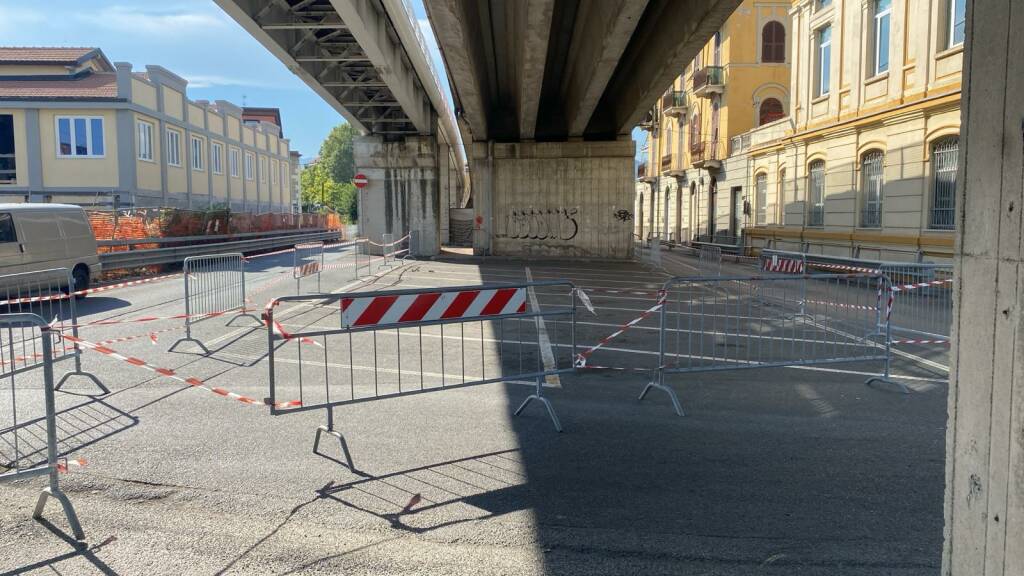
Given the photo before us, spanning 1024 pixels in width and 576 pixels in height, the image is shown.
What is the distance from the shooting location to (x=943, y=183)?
18.1 meters

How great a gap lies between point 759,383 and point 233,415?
5.66 metres

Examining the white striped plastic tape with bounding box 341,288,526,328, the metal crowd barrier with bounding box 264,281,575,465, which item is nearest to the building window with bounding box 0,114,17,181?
the metal crowd barrier with bounding box 264,281,575,465

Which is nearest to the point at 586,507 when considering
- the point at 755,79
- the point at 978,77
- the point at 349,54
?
the point at 978,77

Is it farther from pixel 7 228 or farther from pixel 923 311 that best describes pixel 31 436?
pixel 923 311

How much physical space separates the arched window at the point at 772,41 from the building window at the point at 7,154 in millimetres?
36324

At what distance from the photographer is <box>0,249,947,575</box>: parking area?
153 inches

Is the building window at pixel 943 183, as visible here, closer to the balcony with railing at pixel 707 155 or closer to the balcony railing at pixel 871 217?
the balcony railing at pixel 871 217

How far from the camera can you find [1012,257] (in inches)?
99.5

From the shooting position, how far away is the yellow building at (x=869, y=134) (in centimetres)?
1803

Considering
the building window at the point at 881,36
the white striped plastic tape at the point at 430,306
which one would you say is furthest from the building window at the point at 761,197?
the white striped plastic tape at the point at 430,306

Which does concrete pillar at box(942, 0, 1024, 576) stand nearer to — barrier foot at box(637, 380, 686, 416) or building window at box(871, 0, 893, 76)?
barrier foot at box(637, 380, 686, 416)

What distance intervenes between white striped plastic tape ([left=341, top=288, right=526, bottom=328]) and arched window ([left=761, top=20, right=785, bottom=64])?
108ft

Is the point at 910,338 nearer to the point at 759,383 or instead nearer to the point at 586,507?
the point at 759,383

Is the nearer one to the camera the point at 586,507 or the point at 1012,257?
the point at 1012,257
